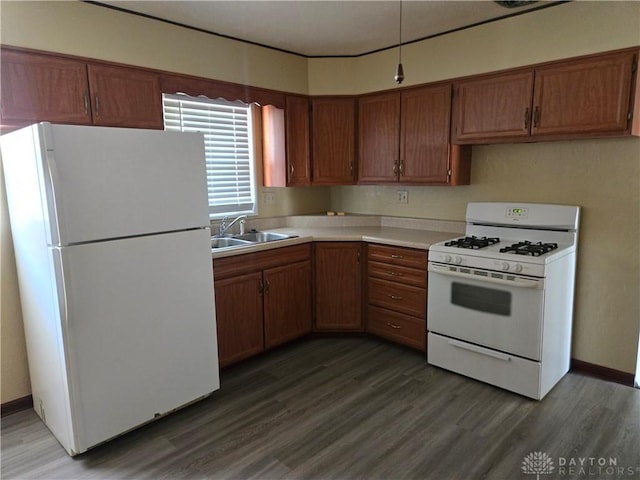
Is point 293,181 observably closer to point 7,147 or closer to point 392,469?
point 7,147

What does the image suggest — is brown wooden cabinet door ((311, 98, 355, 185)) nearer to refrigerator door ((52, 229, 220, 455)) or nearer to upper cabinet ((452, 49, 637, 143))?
upper cabinet ((452, 49, 637, 143))

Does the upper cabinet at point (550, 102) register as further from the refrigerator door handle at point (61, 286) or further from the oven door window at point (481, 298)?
the refrigerator door handle at point (61, 286)

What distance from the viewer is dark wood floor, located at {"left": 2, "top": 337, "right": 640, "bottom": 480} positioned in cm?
202

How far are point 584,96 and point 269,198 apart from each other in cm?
247

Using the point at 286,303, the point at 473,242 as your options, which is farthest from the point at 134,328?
the point at 473,242

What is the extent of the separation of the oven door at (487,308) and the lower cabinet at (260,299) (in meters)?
1.01

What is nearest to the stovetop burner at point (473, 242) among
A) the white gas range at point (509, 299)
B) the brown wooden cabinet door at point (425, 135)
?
the white gas range at point (509, 299)

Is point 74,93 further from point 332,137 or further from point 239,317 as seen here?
point 332,137

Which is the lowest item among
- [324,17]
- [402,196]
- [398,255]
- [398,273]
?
[398,273]

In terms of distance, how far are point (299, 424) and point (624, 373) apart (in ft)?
6.94

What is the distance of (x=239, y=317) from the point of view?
296cm

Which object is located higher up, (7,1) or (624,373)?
(7,1)

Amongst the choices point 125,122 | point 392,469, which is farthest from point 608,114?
point 125,122

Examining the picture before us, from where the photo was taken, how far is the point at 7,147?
2.19m
